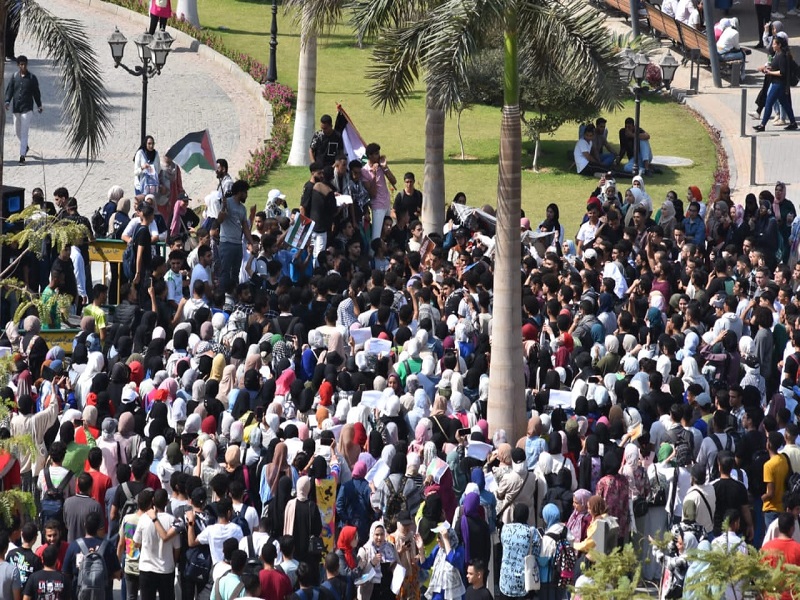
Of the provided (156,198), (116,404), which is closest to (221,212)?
(156,198)

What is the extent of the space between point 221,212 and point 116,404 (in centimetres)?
488

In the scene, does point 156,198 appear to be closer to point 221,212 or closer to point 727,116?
point 221,212

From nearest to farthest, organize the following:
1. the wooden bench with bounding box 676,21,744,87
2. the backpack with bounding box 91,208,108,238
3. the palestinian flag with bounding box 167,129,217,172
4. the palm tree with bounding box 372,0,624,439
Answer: the palm tree with bounding box 372,0,624,439 → the backpack with bounding box 91,208,108,238 → the palestinian flag with bounding box 167,129,217,172 → the wooden bench with bounding box 676,21,744,87

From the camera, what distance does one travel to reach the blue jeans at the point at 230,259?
2112cm

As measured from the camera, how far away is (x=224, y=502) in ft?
47.5

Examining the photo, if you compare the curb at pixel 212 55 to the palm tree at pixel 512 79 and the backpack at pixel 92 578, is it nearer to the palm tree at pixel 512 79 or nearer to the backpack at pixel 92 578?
the palm tree at pixel 512 79

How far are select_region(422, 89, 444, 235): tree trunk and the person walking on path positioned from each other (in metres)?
8.48

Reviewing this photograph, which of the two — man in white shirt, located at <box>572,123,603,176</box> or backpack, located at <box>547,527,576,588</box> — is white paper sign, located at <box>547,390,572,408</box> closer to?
backpack, located at <box>547,527,576,588</box>

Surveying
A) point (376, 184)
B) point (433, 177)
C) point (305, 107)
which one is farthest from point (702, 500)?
point (305, 107)

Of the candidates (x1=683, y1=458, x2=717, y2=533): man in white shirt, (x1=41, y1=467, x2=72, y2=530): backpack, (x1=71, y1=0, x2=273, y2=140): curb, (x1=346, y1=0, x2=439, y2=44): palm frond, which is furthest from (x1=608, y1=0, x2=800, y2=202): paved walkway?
(x1=41, y1=467, x2=72, y2=530): backpack

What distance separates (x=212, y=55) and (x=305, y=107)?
755cm

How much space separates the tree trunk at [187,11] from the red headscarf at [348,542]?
24.6 meters

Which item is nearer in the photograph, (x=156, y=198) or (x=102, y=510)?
(x=102, y=510)

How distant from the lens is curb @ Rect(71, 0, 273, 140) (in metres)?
33.2
